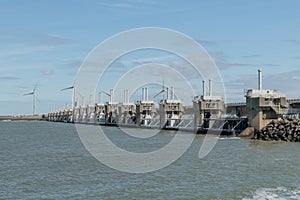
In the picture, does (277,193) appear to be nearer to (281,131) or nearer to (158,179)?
(158,179)

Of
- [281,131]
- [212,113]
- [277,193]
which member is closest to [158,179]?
[277,193]

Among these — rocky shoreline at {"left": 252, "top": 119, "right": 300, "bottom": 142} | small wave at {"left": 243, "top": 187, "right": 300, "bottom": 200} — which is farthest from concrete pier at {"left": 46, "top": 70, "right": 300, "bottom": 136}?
small wave at {"left": 243, "top": 187, "right": 300, "bottom": 200}

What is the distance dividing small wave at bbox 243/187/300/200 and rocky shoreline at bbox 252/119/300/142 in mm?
30304

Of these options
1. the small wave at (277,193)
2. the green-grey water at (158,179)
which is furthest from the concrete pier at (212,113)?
the small wave at (277,193)

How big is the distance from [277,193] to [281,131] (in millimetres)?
33151

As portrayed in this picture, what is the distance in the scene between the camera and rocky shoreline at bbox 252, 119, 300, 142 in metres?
50.9

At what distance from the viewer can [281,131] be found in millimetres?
52281

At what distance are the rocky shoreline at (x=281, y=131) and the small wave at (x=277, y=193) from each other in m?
30.3

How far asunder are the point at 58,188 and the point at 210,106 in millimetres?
52006

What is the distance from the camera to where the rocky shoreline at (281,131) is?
50.9m

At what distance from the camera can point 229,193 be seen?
2039 centimetres

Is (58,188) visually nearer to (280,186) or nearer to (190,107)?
(280,186)

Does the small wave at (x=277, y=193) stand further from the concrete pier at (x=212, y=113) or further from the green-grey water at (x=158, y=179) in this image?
the concrete pier at (x=212, y=113)

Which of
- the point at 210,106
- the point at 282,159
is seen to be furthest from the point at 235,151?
the point at 210,106
